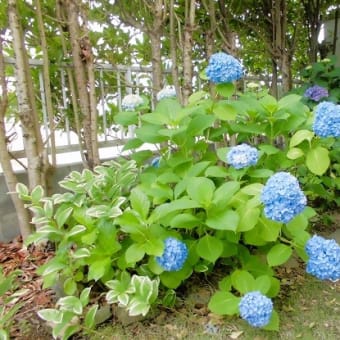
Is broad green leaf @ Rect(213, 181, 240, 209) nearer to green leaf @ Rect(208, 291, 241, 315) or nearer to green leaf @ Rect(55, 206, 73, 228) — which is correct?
green leaf @ Rect(208, 291, 241, 315)

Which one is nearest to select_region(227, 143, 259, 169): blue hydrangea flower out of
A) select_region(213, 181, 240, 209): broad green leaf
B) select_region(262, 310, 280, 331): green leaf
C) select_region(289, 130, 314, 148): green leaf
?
select_region(213, 181, 240, 209): broad green leaf

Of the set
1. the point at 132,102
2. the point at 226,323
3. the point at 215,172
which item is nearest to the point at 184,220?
the point at 215,172

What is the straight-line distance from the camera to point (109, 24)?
3.09m

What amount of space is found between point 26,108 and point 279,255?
63.6 inches

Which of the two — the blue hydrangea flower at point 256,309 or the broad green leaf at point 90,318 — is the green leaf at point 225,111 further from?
the broad green leaf at point 90,318

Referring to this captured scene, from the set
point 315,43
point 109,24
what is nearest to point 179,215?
point 109,24

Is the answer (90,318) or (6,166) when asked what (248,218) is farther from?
(6,166)

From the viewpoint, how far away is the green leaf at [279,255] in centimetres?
147

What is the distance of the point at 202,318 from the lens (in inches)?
63.7

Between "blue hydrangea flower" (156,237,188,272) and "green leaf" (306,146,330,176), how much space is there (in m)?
0.69

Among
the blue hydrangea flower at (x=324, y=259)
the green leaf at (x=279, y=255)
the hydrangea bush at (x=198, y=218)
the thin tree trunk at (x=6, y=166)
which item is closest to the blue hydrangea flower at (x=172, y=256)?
the hydrangea bush at (x=198, y=218)

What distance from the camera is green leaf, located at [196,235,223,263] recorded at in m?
1.47

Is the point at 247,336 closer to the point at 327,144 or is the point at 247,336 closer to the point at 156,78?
the point at 327,144

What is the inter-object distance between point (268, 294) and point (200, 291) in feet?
1.14
